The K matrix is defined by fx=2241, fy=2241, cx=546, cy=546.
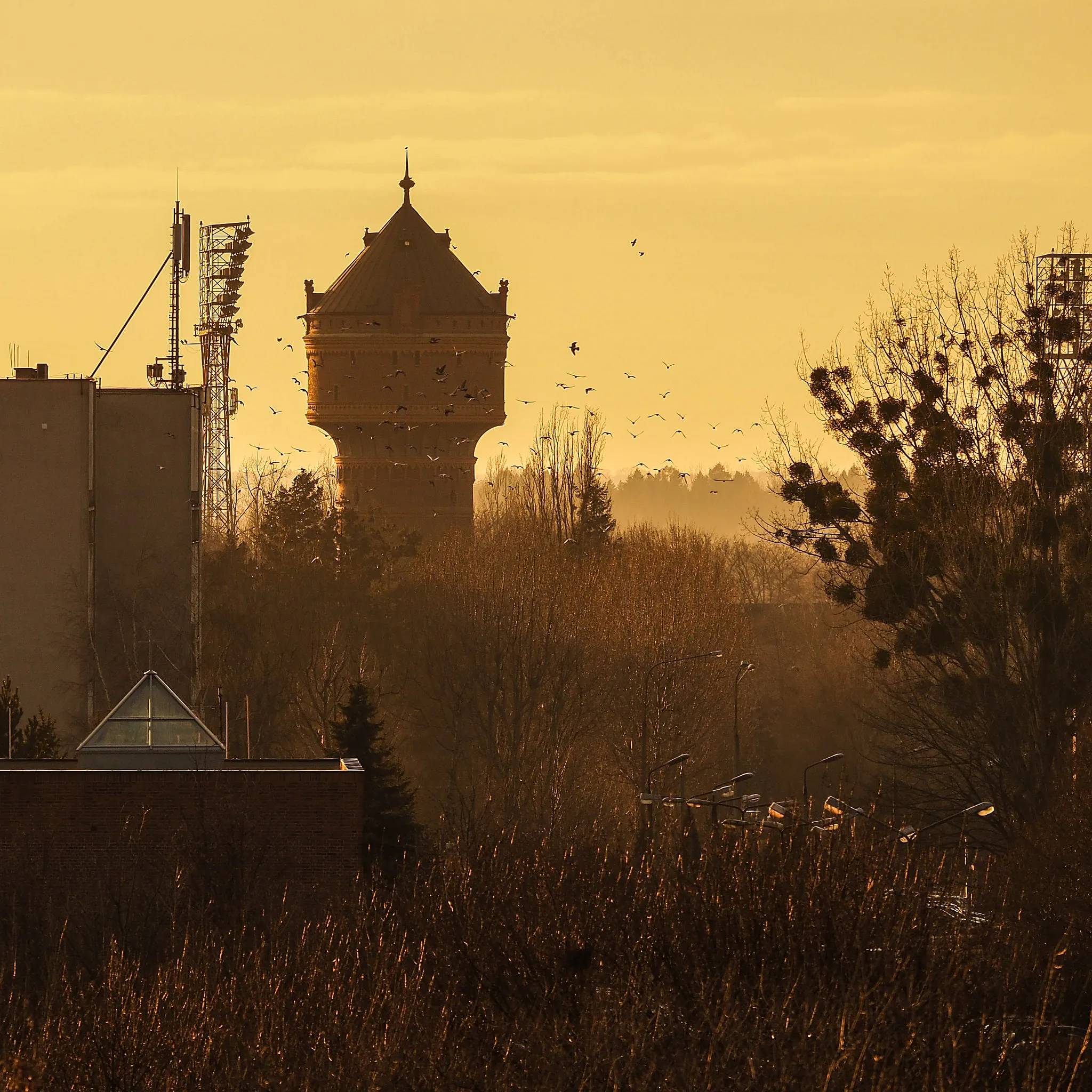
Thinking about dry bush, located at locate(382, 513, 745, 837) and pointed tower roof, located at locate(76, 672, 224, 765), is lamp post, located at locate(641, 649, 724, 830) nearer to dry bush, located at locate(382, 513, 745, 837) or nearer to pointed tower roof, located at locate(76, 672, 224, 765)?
dry bush, located at locate(382, 513, 745, 837)

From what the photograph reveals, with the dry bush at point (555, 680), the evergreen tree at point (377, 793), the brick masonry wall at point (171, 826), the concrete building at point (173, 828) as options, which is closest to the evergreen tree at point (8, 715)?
the evergreen tree at point (377, 793)

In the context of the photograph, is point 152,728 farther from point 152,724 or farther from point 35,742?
point 35,742

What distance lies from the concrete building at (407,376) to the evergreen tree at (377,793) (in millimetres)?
34347

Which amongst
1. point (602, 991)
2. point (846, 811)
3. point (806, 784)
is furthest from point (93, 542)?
point (602, 991)

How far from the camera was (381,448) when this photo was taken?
2931 inches

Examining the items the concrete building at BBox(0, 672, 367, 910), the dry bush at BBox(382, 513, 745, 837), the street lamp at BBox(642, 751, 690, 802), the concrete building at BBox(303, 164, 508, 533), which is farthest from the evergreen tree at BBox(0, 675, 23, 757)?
the concrete building at BBox(303, 164, 508, 533)

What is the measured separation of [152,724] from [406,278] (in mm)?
43518

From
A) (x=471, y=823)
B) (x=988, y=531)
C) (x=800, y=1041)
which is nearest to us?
(x=800, y=1041)

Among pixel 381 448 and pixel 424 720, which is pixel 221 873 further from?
pixel 381 448

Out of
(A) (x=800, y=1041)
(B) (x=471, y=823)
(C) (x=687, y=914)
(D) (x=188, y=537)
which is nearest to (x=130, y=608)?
(D) (x=188, y=537)

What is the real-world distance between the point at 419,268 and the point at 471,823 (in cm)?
4788

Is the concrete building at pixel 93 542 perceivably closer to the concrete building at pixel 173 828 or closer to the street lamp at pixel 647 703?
the street lamp at pixel 647 703

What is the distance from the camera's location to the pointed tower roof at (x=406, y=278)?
74562 mm

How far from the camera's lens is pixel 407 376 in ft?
241
